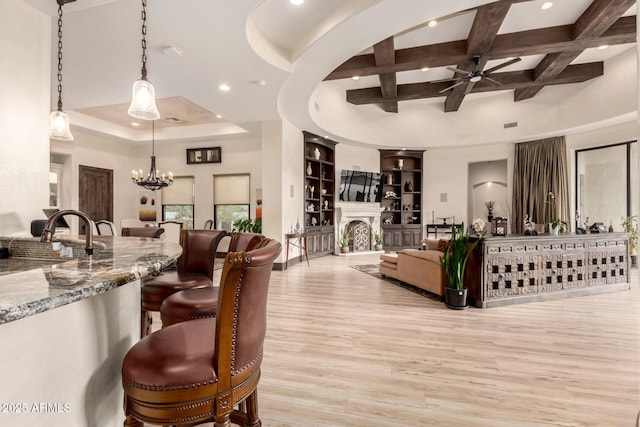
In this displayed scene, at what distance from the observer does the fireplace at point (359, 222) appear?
28.7ft

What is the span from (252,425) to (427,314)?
269cm

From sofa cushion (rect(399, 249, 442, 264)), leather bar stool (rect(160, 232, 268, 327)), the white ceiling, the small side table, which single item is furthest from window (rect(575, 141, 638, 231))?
leather bar stool (rect(160, 232, 268, 327))

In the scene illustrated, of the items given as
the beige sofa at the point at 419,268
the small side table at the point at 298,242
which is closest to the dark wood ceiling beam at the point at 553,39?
the beige sofa at the point at 419,268

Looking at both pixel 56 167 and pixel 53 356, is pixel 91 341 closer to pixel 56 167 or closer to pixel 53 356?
pixel 53 356

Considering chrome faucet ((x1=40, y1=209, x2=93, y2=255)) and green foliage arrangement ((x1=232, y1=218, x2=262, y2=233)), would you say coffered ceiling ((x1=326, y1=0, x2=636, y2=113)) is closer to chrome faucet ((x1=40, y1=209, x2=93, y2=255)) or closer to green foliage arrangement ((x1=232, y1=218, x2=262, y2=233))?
green foliage arrangement ((x1=232, y1=218, x2=262, y2=233))

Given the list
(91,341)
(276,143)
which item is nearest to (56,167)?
(276,143)

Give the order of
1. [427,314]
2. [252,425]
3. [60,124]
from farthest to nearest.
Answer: [427,314] → [60,124] → [252,425]

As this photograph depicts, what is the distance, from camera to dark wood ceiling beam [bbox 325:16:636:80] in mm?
4562

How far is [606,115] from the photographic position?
639 cm

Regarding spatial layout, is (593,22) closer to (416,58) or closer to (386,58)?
(416,58)

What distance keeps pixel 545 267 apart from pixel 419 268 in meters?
1.64

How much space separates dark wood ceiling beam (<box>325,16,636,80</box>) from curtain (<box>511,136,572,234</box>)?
3338mm

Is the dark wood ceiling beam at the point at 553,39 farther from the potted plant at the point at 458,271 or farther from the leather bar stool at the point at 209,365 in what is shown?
the leather bar stool at the point at 209,365

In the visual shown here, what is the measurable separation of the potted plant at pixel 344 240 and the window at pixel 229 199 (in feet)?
9.07
